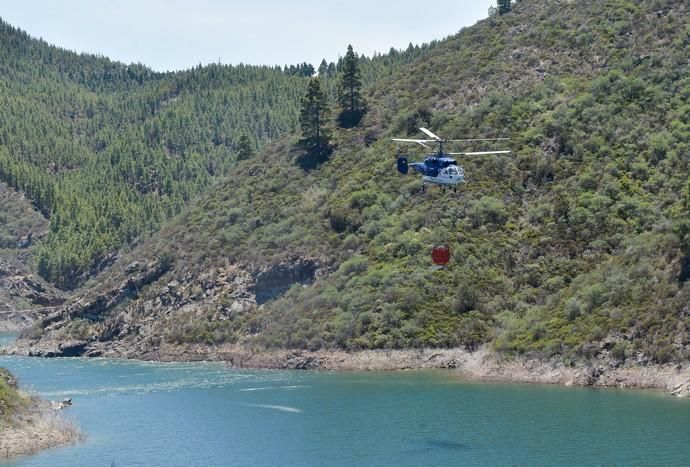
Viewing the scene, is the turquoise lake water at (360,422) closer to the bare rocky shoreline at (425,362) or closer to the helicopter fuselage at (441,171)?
the bare rocky shoreline at (425,362)

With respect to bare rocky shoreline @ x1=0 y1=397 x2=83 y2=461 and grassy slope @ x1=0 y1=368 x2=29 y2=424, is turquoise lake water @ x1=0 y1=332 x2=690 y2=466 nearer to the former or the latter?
bare rocky shoreline @ x1=0 y1=397 x2=83 y2=461

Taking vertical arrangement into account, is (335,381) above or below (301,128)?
below

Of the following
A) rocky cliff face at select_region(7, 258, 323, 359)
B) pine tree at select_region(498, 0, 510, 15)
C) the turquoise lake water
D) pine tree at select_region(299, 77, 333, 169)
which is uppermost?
pine tree at select_region(498, 0, 510, 15)

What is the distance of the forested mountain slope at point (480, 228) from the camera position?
113 meters

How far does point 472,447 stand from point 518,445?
345 centimetres

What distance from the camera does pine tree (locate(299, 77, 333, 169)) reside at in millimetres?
168125

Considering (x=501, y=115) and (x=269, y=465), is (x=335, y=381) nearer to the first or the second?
(x=269, y=465)

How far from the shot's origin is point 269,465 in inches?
3024

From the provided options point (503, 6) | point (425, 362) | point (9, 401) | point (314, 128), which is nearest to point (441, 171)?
point (425, 362)

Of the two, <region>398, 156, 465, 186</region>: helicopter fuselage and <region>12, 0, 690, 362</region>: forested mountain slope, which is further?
<region>12, 0, 690, 362</region>: forested mountain slope

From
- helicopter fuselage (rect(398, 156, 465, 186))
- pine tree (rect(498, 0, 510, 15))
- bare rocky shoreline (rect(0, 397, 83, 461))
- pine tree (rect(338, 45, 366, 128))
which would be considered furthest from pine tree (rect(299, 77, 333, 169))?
bare rocky shoreline (rect(0, 397, 83, 461))

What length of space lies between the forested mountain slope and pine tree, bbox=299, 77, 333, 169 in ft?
8.86

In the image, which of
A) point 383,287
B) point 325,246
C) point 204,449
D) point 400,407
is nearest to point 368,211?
point 325,246

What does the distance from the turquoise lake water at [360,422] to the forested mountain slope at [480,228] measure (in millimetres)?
10807
